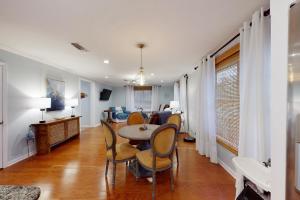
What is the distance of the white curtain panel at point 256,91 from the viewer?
1694 mm

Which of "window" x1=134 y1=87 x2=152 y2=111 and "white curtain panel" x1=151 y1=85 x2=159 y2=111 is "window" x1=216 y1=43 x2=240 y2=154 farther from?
"window" x1=134 y1=87 x2=152 y2=111

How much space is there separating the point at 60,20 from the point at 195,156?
11.7ft

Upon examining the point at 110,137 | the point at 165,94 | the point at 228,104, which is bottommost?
the point at 110,137

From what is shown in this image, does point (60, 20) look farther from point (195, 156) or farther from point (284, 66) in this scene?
point (195, 156)

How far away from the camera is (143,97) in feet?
32.9

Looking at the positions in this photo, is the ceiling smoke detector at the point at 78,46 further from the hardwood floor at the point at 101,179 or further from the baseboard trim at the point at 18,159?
the baseboard trim at the point at 18,159

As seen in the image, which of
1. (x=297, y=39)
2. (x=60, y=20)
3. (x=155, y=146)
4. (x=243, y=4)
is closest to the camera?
(x=297, y=39)

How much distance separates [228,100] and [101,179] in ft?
8.73

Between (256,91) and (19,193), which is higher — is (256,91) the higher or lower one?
the higher one

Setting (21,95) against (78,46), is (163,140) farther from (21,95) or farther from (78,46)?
(21,95)

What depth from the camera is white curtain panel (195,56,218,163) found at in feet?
10.3

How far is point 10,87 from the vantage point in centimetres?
303

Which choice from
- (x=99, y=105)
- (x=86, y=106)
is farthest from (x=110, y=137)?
(x=99, y=105)

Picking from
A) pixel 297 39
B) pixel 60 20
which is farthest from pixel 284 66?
pixel 60 20
